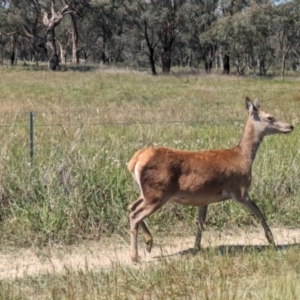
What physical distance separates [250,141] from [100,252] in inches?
89.2

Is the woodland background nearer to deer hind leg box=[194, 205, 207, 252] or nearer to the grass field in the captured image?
the grass field

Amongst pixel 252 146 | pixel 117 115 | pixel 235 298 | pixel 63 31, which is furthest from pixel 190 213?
pixel 63 31

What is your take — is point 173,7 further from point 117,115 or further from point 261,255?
point 261,255

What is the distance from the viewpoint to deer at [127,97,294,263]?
619cm

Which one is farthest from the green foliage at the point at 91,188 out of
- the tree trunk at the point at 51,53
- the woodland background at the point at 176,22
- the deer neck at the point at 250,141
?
the tree trunk at the point at 51,53

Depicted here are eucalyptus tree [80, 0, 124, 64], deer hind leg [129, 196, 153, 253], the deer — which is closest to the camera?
the deer

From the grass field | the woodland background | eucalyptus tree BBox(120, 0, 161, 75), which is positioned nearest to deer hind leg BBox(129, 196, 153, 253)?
the grass field

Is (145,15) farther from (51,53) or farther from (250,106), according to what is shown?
(250,106)

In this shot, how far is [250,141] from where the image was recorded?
698cm

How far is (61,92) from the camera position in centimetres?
2597

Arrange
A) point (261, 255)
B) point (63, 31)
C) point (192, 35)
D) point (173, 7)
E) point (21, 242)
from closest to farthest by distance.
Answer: point (261, 255)
point (21, 242)
point (173, 7)
point (192, 35)
point (63, 31)

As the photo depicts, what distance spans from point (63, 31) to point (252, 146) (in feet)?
248

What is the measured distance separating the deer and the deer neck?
0.01 metres

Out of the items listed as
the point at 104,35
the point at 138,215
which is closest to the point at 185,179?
the point at 138,215
